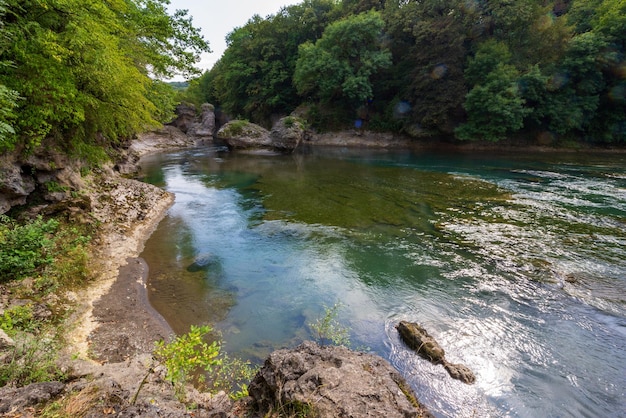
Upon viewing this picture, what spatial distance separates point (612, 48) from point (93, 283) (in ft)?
126

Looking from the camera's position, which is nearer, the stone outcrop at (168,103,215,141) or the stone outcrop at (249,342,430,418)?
the stone outcrop at (249,342,430,418)

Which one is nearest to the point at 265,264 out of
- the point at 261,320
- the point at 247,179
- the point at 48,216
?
the point at 261,320

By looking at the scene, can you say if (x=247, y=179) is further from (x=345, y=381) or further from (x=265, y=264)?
(x=345, y=381)

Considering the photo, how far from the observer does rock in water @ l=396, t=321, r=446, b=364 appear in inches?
209

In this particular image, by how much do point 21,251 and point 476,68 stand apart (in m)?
33.2

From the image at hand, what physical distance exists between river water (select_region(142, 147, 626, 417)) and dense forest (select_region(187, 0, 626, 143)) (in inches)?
573

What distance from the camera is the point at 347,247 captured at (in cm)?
988

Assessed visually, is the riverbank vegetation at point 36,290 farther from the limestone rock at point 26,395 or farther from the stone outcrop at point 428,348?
the stone outcrop at point 428,348

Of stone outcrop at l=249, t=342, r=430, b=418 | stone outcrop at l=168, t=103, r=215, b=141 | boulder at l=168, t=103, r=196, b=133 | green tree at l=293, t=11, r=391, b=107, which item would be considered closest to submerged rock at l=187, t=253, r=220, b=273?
stone outcrop at l=249, t=342, r=430, b=418

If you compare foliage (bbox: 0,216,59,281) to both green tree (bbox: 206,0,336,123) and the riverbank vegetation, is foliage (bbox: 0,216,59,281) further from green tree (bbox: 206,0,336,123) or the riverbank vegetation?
green tree (bbox: 206,0,336,123)

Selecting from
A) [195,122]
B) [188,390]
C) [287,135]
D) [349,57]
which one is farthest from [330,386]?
[195,122]

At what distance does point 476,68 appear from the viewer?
2878 cm

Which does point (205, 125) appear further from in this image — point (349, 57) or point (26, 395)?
point (26, 395)

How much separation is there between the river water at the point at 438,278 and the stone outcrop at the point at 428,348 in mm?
133
